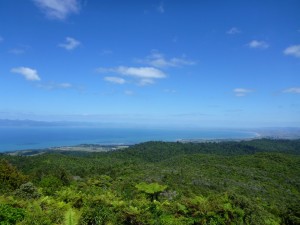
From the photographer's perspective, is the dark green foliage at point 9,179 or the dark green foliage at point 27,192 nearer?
the dark green foliage at point 27,192

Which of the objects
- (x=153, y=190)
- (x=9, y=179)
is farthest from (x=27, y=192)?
(x=9, y=179)

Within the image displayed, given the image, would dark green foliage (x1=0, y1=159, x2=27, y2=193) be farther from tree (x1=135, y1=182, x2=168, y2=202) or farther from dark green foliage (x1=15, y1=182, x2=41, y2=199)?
tree (x1=135, y1=182, x2=168, y2=202)

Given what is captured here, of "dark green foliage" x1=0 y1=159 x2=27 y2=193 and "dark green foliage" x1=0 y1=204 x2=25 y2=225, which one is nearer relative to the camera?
"dark green foliage" x1=0 y1=204 x2=25 y2=225

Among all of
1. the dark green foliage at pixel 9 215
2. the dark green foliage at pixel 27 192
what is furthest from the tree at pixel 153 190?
the dark green foliage at pixel 9 215

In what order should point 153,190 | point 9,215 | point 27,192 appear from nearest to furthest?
point 9,215
point 27,192
point 153,190

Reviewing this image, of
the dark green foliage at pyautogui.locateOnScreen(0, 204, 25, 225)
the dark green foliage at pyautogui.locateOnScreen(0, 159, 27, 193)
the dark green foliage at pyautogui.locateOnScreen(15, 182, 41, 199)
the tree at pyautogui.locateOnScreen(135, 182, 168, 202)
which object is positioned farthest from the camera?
the dark green foliage at pyautogui.locateOnScreen(0, 159, 27, 193)

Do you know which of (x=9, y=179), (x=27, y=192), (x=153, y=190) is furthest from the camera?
(x=9, y=179)

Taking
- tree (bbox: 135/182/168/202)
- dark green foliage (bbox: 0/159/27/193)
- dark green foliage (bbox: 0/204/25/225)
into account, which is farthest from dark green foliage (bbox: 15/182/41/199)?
dark green foliage (bbox: 0/204/25/225)

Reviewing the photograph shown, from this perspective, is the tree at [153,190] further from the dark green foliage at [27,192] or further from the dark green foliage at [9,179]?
the dark green foliage at [9,179]

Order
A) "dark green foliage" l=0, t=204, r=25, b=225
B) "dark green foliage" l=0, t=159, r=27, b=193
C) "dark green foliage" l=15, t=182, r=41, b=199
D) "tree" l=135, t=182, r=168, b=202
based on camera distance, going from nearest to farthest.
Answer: "dark green foliage" l=0, t=204, r=25, b=225 → "dark green foliage" l=15, t=182, r=41, b=199 → "tree" l=135, t=182, r=168, b=202 → "dark green foliage" l=0, t=159, r=27, b=193

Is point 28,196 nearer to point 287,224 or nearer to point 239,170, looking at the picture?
point 287,224

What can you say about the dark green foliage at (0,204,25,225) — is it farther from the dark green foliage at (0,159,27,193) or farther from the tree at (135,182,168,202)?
the dark green foliage at (0,159,27,193)

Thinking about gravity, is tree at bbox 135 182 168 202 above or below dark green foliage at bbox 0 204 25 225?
below

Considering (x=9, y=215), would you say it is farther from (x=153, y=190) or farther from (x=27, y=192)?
(x=153, y=190)
